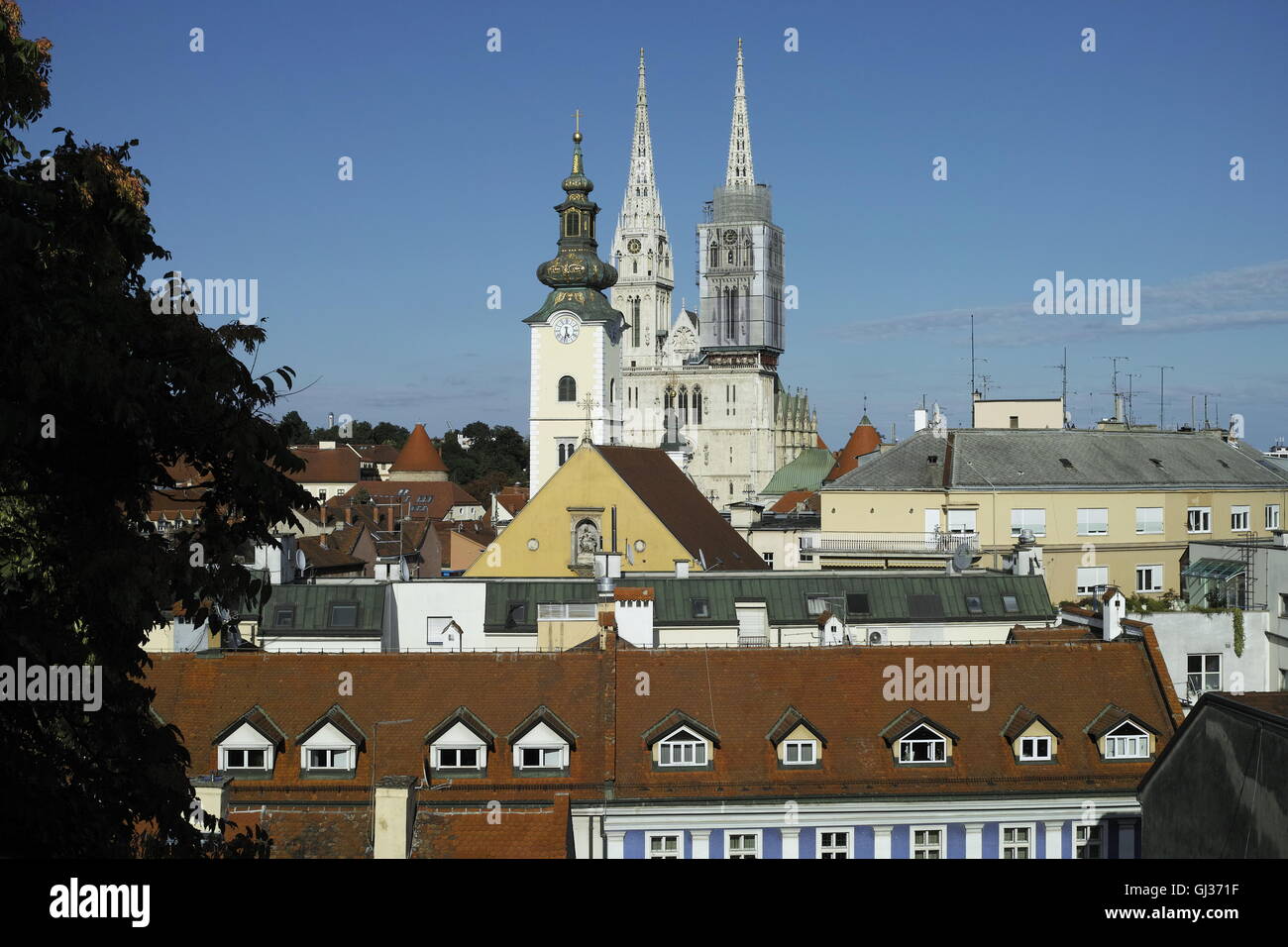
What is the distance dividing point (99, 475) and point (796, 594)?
23434 mm

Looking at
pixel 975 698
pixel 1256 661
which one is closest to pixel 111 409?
pixel 975 698

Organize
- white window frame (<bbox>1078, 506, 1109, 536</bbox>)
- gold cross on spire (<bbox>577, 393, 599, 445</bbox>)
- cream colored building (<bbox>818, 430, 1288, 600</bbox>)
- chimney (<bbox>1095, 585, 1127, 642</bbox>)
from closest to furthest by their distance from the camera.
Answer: chimney (<bbox>1095, 585, 1127, 642</bbox>)
cream colored building (<bbox>818, 430, 1288, 600</bbox>)
white window frame (<bbox>1078, 506, 1109, 536</bbox>)
gold cross on spire (<bbox>577, 393, 599, 445</bbox>)

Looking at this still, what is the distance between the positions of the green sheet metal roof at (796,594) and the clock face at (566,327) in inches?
1504

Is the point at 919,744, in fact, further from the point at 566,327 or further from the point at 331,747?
the point at 566,327

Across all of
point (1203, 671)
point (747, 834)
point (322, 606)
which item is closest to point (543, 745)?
point (747, 834)

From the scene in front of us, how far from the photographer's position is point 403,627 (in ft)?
102

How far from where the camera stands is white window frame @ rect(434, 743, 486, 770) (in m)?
20.5

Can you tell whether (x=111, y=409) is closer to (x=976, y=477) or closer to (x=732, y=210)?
(x=976, y=477)

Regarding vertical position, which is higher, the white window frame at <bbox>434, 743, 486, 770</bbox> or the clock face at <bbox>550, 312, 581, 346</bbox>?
the clock face at <bbox>550, 312, 581, 346</bbox>

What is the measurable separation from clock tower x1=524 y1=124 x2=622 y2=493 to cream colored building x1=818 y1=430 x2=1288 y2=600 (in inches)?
899

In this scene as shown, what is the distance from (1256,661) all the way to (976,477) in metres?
18.1

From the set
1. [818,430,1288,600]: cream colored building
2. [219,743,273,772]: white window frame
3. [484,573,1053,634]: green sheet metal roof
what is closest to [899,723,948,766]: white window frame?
[219,743,273,772]: white window frame

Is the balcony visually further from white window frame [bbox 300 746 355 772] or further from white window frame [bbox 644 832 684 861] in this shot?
white window frame [bbox 300 746 355 772]
